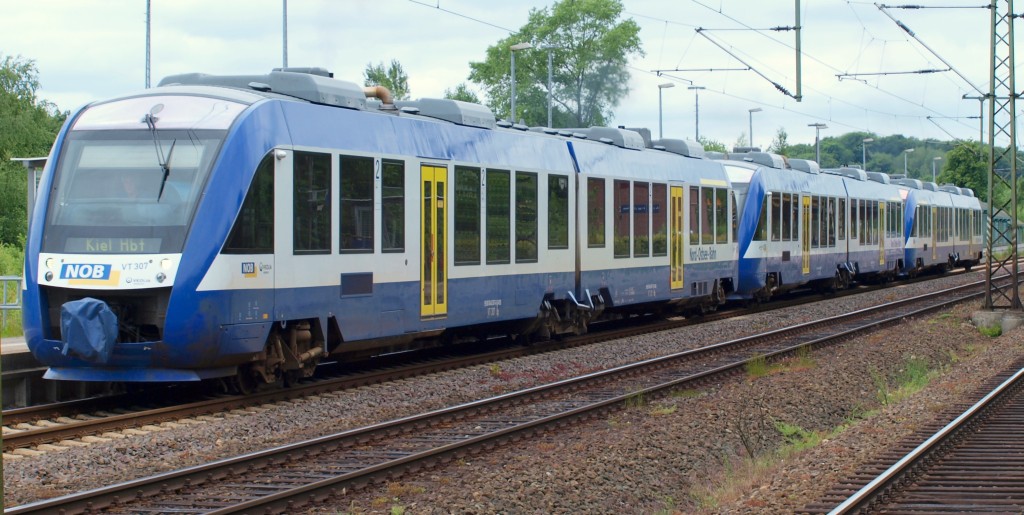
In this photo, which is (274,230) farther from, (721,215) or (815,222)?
(815,222)

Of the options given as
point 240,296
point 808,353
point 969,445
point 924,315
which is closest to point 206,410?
point 240,296

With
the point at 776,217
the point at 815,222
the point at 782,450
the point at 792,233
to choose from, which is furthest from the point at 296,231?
the point at 815,222

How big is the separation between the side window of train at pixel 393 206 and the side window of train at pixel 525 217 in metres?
2.72

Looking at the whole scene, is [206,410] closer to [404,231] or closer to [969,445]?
[404,231]

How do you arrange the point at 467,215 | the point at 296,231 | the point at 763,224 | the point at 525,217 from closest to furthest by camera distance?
the point at 296,231, the point at 467,215, the point at 525,217, the point at 763,224

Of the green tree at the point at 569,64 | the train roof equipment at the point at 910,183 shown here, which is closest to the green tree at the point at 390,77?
the green tree at the point at 569,64

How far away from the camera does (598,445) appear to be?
32.8ft

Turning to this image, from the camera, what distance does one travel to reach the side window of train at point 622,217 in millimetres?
19172

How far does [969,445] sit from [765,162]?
1904 cm

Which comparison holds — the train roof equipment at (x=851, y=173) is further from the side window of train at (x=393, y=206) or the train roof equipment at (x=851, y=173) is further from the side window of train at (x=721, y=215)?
the side window of train at (x=393, y=206)

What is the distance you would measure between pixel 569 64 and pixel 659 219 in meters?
56.3

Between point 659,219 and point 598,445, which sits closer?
point 598,445

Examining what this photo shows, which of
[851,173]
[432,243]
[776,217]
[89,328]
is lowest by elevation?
[89,328]

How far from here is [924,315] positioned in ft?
81.6
